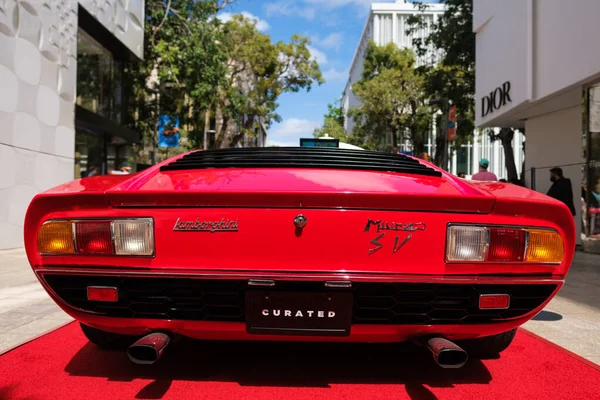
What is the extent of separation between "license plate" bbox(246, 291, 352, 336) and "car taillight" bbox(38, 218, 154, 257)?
49 centimetres

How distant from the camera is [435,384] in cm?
227

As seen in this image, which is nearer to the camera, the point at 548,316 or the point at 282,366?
the point at 282,366

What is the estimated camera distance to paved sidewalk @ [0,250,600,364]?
10.5ft

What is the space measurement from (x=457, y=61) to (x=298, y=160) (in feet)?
56.9

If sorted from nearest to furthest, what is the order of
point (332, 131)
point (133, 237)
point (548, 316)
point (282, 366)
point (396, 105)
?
1. point (133, 237)
2. point (282, 366)
3. point (548, 316)
4. point (396, 105)
5. point (332, 131)

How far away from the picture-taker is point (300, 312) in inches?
76.5


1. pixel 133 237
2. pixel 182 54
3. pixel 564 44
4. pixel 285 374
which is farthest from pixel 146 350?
pixel 182 54

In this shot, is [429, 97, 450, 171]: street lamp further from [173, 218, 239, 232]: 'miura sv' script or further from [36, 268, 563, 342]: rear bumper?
[173, 218, 239, 232]: 'miura sv' script

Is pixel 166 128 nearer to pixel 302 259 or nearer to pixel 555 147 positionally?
pixel 555 147

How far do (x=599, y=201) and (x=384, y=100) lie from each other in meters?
20.8

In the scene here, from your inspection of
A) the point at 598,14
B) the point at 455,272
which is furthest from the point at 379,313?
the point at 598,14

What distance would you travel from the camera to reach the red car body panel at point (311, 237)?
75.9 inches

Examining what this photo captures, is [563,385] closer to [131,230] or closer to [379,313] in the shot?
[379,313]

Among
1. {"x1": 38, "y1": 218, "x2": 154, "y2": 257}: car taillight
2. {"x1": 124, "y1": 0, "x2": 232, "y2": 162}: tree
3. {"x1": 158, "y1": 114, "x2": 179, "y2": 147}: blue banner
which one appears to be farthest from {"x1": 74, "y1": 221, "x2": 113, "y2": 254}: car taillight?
{"x1": 158, "y1": 114, "x2": 179, "y2": 147}: blue banner
